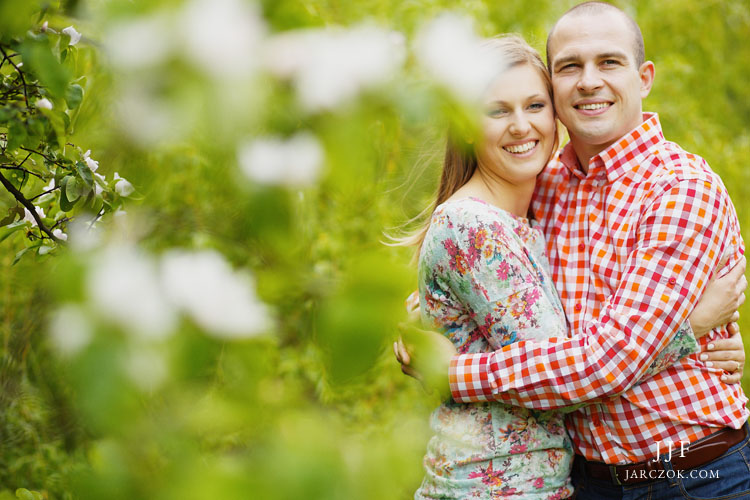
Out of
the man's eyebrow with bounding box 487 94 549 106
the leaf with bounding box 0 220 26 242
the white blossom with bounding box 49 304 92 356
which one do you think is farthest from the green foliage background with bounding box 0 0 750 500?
the man's eyebrow with bounding box 487 94 549 106

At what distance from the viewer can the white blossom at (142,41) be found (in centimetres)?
36

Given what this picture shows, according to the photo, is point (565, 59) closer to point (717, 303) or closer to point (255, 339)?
point (717, 303)

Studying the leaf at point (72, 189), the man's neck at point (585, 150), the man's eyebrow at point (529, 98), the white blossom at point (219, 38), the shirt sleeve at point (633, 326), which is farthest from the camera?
the man's neck at point (585, 150)

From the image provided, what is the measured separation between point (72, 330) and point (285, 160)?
0.14 m


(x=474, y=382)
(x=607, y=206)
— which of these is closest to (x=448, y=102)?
(x=474, y=382)

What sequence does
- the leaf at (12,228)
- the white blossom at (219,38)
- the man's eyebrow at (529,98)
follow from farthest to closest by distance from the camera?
the man's eyebrow at (529,98)
the leaf at (12,228)
the white blossom at (219,38)

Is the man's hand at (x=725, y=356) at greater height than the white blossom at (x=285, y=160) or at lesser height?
greater

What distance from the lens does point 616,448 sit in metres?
1.56

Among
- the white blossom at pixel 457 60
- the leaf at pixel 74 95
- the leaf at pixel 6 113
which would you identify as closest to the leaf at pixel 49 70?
the leaf at pixel 74 95

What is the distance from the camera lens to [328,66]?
398mm

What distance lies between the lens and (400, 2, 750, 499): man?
144 cm

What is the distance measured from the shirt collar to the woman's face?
13cm

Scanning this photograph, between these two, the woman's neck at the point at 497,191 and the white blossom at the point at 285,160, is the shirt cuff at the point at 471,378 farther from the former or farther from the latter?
the white blossom at the point at 285,160

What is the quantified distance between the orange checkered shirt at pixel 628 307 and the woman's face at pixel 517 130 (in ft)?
0.45
